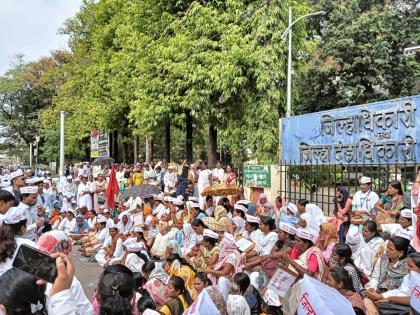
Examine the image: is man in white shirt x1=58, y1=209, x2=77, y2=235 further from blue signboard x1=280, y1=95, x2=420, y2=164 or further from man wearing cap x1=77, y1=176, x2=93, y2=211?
blue signboard x1=280, y1=95, x2=420, y2=164

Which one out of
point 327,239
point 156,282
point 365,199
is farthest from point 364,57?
point 156,282

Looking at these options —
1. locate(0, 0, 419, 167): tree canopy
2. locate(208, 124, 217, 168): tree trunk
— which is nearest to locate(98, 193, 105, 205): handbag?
locate(0, 0, 419, 167): tree canopy

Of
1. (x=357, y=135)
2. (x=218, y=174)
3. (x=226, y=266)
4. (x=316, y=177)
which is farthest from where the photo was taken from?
(x=218, y=174)

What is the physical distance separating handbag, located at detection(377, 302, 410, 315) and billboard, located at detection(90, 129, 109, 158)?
2706 centimetres

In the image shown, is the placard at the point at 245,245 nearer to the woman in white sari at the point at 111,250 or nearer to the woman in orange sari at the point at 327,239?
the woman in orange sari at the point at 327,239

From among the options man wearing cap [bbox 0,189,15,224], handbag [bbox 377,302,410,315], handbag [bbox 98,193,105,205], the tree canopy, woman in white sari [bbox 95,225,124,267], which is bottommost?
woman in white sari [bbox 95,225,124,267]

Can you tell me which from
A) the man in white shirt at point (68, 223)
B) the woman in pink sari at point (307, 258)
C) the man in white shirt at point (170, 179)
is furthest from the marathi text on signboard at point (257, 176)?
the woman in pink sari at point (307, 258)

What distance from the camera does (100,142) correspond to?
105 ft

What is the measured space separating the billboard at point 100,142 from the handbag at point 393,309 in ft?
88.8

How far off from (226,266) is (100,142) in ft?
85.4

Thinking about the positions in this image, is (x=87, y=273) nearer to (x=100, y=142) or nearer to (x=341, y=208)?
(x=341, y=208)

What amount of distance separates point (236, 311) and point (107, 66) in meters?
25.6

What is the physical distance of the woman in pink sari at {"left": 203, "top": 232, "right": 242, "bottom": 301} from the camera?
672 cm

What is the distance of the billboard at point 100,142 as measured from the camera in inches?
1240
